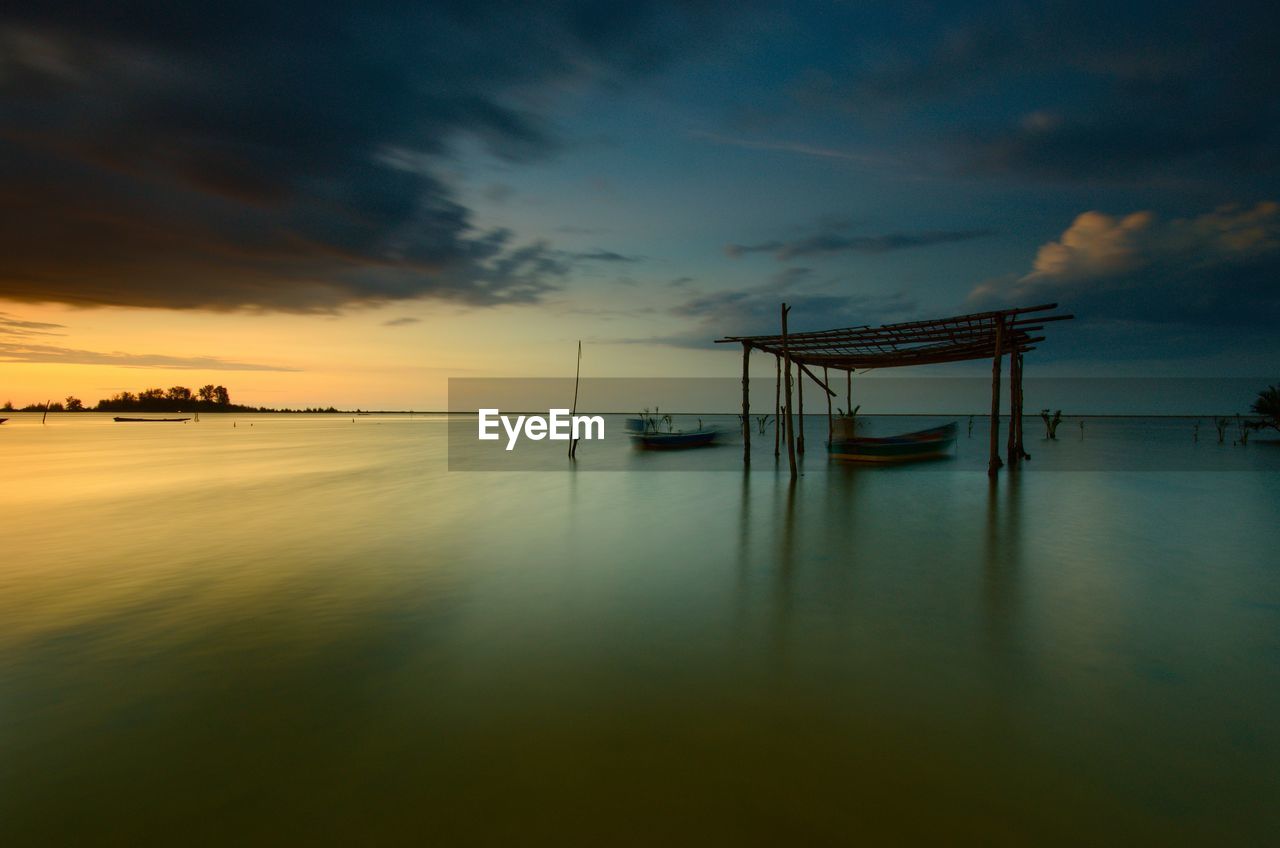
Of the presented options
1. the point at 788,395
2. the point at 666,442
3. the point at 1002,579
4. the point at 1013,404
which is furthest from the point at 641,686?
the point at 666,442

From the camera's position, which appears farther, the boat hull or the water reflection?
the boat hull

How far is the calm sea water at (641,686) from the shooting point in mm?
2781

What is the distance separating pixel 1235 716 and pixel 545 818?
447cm

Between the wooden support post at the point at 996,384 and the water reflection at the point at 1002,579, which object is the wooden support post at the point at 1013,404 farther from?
the water reflection at the point at 1002,579

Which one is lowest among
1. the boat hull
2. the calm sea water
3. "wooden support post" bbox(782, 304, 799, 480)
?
the calm sea water

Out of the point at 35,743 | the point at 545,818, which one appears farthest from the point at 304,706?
the point at 545,818

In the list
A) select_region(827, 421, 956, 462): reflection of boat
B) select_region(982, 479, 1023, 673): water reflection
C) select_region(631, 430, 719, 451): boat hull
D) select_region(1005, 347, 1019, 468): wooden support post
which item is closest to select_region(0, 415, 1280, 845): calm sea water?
select_region(982, 479, 1023, 673): water reflection

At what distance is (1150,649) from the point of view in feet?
16.1

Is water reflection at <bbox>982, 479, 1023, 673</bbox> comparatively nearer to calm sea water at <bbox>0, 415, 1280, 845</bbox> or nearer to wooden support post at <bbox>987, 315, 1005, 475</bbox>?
calm sea water at <bbox>0, 415, 1280, 845</bbox>

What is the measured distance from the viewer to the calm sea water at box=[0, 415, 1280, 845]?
278cm

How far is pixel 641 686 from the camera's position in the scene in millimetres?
4148

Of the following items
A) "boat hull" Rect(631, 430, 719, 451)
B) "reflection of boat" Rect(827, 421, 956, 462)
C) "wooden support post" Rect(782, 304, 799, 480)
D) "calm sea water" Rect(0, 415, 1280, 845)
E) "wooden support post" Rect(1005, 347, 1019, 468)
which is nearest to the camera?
"calm sea water" Rect(0, 415, 1280, 845)

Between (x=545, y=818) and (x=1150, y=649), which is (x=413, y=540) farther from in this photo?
(x=1150, y=649)

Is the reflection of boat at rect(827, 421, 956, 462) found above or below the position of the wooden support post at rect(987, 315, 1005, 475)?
below
